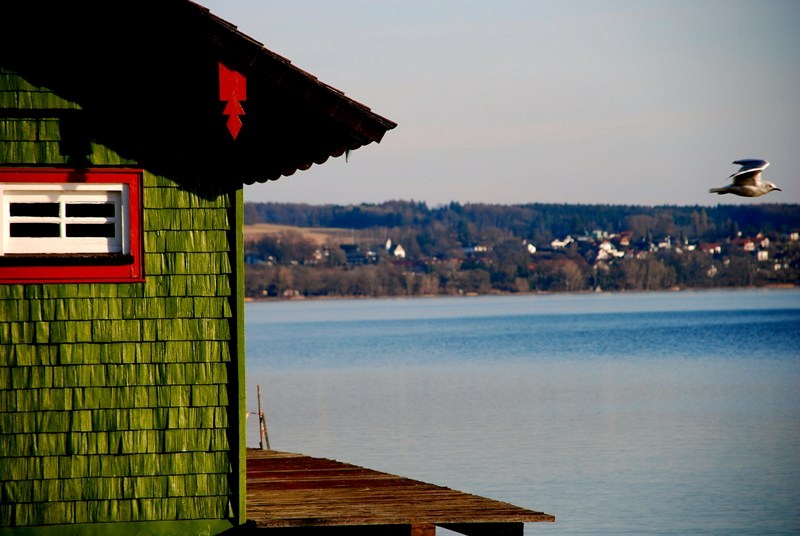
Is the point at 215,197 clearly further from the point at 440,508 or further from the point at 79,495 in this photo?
the point at 440,508

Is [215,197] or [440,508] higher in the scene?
[215,197]

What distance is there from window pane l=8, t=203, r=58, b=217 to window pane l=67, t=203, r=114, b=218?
12 cm

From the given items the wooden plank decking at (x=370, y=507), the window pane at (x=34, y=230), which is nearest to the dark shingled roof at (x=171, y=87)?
the window pane at (x=34, y=230)

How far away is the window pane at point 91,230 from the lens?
1043cm

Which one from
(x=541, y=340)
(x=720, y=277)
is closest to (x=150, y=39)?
(x=541, y=340)

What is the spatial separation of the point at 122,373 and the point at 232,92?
2397 millimetres

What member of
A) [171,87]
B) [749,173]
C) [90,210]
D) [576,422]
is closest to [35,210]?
[90,210]

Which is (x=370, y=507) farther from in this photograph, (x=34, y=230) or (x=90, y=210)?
(x=34, y=230)

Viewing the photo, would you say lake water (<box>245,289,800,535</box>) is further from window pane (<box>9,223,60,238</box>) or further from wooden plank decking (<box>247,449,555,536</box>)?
window pane (<box>9,223,60,238</box>)

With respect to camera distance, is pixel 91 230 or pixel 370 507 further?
pixel 370 507

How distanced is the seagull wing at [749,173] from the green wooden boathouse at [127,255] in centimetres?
398

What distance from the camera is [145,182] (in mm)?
10422

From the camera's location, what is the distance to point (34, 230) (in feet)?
34.1

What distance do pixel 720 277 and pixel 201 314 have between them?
7409 inches
